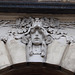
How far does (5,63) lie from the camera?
4023 millimetres

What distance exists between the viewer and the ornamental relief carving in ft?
13.6

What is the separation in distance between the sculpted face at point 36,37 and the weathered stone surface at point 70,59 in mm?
478

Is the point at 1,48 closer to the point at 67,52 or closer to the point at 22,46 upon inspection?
the point at 22,46

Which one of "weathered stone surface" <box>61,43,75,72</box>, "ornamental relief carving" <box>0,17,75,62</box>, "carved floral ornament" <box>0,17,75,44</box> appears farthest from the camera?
"carved floral ornament" <box>0,17,75,44</box>

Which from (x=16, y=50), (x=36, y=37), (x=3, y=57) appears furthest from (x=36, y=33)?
(x=3, y=57)

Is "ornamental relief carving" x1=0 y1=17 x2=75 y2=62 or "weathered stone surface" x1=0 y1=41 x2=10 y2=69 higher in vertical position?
"ornamental relief carving" x1=0 y1=17 x2=75 y2=62

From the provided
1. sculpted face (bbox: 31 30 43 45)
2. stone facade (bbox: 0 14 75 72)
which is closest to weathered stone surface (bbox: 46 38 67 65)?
stone facade (bbox: 0 14 75 72)

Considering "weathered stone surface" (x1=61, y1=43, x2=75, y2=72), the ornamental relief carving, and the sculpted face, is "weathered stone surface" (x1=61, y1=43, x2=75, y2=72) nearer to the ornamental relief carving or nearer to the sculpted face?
the ornamental relief carving

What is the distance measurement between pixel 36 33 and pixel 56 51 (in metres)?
0.46

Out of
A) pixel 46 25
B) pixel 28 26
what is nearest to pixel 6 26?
pixel 28 26

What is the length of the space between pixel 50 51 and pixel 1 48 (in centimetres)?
77

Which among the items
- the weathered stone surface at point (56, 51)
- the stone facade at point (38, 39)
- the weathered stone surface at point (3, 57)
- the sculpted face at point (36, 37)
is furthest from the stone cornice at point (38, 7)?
the weathered stone surface at point (3, 57)

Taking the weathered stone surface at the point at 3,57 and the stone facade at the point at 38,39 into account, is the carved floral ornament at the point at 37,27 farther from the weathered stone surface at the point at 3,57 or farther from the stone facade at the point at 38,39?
the weathered stone surface at the point at 3,57

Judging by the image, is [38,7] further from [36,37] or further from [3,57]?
[3,57]
